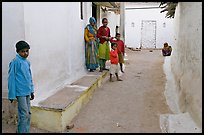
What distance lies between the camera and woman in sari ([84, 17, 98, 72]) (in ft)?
23.5

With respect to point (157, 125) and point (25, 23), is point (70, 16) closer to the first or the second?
point (25, 23)

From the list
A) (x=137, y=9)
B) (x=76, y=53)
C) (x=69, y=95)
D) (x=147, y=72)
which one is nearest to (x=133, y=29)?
(x=137, y=9)

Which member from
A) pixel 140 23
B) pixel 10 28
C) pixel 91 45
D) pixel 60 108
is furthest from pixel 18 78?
pixel 140 23

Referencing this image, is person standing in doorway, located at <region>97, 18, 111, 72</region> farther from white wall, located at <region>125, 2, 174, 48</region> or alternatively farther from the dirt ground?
white wall, located at <region>125, 2, 174, 48</region>

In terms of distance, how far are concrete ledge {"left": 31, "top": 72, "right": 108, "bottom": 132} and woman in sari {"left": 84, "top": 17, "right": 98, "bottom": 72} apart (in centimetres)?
188

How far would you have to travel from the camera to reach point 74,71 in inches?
255

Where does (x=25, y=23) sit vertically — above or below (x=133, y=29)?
below

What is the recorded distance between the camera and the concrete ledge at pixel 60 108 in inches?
160

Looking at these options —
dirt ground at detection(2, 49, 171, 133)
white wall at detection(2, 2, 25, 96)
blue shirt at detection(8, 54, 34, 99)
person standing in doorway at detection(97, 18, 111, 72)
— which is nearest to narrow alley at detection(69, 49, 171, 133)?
dirt ground at detection(2, 49, 171, 133)

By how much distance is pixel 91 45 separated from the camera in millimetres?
7230

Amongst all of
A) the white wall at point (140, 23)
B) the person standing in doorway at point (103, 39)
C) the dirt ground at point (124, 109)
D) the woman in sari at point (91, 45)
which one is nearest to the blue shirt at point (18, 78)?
the dirt ground at point (124, 109)

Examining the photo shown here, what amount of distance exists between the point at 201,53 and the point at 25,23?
110 inches

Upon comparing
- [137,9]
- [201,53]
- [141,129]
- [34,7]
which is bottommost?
[141,129]

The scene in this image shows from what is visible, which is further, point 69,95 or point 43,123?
point 69,95
